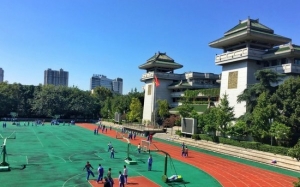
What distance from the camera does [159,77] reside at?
226ft

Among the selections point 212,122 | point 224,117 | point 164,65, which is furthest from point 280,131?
point 164,65

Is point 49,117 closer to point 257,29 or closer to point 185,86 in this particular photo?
point 185,86

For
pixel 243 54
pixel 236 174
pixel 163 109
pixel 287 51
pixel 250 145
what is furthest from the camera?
pixel 163 109

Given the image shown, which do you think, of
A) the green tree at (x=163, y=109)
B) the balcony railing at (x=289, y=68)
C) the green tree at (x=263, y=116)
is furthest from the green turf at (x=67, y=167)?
the green tree at (x=163, y=109)

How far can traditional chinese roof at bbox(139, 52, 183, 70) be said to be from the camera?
69188 millimetres

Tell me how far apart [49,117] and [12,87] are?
48.6 feet

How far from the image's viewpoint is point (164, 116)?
64.6 meters

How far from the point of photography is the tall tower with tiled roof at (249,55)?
40.0 m

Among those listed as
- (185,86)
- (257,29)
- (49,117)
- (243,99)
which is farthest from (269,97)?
(49,117)

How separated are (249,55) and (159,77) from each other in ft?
97.4

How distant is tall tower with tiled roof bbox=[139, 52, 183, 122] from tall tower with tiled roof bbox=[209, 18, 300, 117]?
23.4 m

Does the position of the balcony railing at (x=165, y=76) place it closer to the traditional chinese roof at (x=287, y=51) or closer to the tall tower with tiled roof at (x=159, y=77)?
the tall tower with tiled roof at (x=159, y=77)

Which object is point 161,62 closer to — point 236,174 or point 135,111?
point 135,111

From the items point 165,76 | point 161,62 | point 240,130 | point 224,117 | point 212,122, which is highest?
point 161,62
